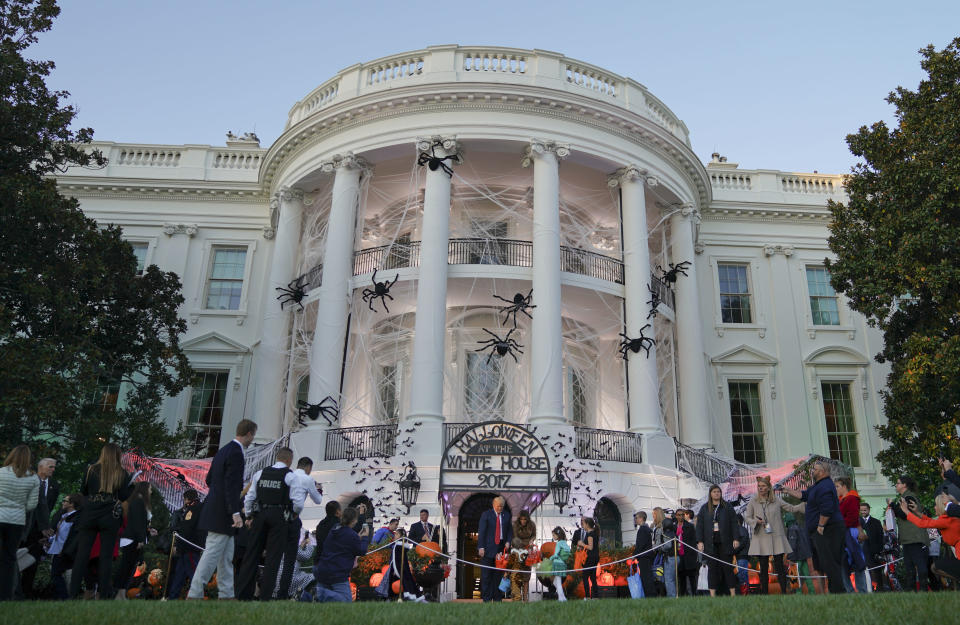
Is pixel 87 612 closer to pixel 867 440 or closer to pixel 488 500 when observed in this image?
pixel 488 500

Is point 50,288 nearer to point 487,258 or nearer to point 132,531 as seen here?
point 132,531

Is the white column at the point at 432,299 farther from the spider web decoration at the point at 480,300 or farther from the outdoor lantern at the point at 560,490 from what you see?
the outdoor lantern at the point at 560,490

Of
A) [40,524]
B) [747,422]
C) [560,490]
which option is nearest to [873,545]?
[560,490]

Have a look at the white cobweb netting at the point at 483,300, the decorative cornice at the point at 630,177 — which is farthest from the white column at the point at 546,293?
the decorative cornice at the point at 630,177

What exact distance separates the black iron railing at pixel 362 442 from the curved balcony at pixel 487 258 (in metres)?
4.33

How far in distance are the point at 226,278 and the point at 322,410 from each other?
8706mm

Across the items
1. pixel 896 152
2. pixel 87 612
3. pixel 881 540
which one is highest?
pixel 896 152

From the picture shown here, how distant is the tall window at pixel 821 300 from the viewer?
78.5 feet

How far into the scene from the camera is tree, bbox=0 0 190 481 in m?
12.8

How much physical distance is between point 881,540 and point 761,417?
1271 cm

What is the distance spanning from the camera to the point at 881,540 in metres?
10.3

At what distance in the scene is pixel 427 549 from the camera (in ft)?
33.1

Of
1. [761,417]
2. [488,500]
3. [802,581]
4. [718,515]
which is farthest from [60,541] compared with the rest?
[761,417]

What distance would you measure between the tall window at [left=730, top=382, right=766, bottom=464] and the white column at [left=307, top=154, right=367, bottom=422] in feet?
40.1
